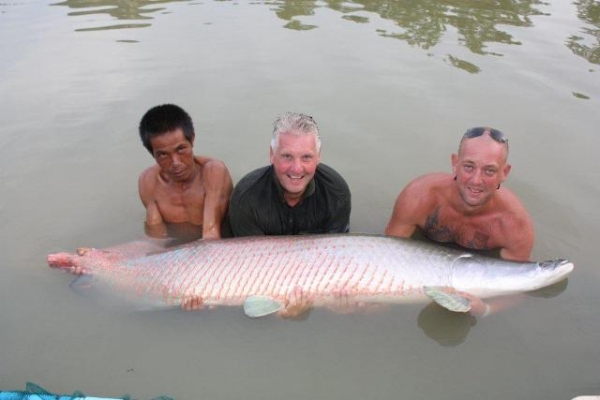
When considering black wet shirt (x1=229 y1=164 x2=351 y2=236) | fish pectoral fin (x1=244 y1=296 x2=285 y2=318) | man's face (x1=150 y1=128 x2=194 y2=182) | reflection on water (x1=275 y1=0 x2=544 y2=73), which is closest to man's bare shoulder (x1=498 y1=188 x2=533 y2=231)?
black wet shirt (x1=229 y1=164 x2=351 y2=236)

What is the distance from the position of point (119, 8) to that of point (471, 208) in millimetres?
8926

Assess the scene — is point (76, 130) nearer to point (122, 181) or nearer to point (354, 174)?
point (122, 181)

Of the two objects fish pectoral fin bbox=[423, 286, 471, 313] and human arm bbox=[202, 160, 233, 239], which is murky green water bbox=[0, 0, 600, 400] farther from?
human arm bbox=[202, 160, 233, 239]

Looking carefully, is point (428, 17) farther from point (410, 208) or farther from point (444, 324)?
point (444, 324)

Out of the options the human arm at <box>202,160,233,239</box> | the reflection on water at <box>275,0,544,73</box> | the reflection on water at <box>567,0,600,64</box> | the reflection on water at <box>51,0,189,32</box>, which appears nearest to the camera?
the human arm at <box>202,160,233,239</box>

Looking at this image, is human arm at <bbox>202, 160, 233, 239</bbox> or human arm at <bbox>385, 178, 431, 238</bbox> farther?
human arm at <bbox>202, 160, 233, 239</bbox>

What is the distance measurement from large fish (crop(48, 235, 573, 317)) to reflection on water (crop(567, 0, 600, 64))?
5268 mm

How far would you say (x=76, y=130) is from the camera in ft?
18.9

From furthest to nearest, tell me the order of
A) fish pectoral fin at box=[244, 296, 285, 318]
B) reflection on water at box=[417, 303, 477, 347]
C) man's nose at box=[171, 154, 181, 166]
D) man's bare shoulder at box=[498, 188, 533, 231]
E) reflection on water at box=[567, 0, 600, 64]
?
1. reflection on water at box=[567, 0, 600, 64]
2. man's nose at box=[171, 154, 181, 166]
3. man's bare shoulder at box=[498, 188, 533, 231]
4. reflection on water at box=[417, 303, 477, 347]
5. fish pectoral fin at box=[244, 296, 285, 318]

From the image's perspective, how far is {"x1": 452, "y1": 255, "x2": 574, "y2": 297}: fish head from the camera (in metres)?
3.25

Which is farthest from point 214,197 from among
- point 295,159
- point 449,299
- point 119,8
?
point 119,8

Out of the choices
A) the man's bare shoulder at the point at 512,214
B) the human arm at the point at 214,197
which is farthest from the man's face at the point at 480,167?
the human arm at the point at 214,197

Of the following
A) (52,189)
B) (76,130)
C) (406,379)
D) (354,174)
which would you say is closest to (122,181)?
(52,189)

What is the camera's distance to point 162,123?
11.4 feet
